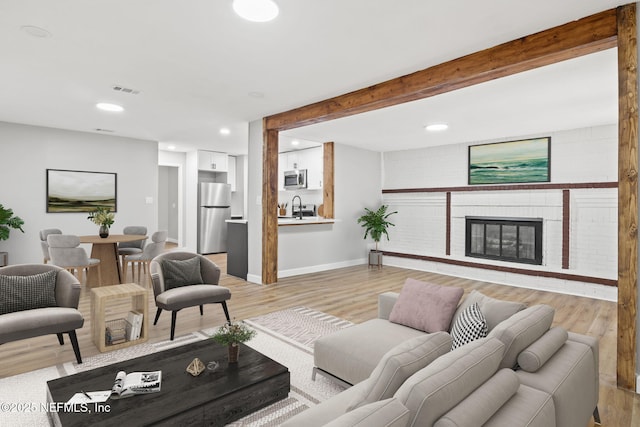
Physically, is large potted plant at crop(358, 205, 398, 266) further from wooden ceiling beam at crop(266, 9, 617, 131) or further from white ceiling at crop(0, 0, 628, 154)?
wooden ceiling beam at crop(266, 9, 617, 131)

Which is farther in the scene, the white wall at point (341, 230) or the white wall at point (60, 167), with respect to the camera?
the white wall at point (341, 230)

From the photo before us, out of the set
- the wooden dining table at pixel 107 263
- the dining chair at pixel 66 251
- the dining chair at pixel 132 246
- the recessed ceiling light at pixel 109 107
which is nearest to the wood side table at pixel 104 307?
the dining chair at pixel 66 251

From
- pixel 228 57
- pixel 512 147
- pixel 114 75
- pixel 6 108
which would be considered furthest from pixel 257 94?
pixel 512 147

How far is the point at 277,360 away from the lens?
2.89 meters

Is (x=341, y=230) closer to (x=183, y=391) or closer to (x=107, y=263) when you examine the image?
(x=107, y=263)

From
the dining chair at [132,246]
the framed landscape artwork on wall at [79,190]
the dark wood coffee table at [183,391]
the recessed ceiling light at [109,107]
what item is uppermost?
the recessed ceiling light at [109,107]

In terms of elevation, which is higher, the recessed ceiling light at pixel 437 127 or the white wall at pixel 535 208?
the recessed ceiling light at pixel 437 127

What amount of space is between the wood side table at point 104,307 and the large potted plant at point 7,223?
3.78m

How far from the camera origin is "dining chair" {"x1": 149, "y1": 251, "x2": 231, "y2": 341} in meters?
3.30

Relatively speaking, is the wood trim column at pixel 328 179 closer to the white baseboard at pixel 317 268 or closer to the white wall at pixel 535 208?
the white baseboard at pixel 317 268

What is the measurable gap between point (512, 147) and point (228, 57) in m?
4.90

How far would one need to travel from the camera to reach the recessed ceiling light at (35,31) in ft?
8.99

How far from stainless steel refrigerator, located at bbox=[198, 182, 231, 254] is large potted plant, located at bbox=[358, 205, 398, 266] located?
12.0 feet

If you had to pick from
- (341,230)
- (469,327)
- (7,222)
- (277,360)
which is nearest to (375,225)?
(341,230)
